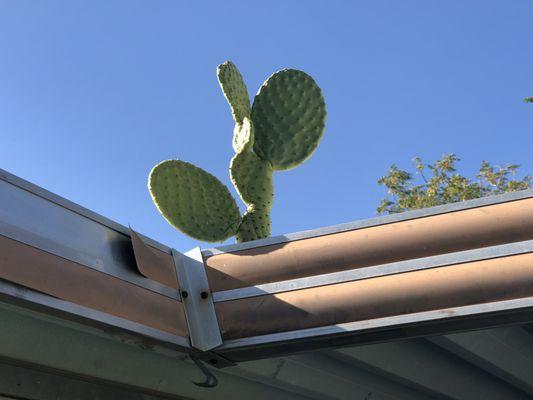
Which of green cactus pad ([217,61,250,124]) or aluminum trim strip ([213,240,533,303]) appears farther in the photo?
green cactus pad ([217,61,250,124])

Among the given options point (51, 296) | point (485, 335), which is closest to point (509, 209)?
point (485, 335)

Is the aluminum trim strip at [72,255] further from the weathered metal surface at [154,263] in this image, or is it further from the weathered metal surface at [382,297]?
the weathered metal surface at [382,297]

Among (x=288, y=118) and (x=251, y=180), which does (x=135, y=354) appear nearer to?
(x=251, y=180)

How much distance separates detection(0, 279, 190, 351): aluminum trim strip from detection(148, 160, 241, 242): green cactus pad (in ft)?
4.72

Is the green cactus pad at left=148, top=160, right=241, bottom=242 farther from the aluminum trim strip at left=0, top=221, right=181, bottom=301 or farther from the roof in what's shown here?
the aluminum trim strip at left=0, top=221, right=181, bottom=301

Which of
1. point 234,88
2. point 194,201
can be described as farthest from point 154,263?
point 234,88

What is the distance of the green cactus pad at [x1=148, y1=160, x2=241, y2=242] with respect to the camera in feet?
11.9

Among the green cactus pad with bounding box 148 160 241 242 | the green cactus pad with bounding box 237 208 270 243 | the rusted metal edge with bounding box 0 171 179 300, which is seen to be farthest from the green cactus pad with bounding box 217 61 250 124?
the rusted metal edge with bounding box 0 171 179 300

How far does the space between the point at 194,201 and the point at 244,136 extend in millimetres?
503

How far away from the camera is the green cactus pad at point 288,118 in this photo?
13.4 ft

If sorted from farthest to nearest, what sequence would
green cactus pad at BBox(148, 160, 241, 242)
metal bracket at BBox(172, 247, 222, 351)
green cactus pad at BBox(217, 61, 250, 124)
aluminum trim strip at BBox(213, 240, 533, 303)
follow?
green cactus pad at BBox(217, 61, 250, 124) → green cactus pad at BBox(148, 160, 241, 242) → metal bracket at BBox(172, 247, 222, 351) → aluminum trim strip at BBox(213, 240, 533, 303)

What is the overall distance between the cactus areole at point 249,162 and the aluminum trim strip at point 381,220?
99 centimetres

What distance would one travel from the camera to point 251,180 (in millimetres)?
3881

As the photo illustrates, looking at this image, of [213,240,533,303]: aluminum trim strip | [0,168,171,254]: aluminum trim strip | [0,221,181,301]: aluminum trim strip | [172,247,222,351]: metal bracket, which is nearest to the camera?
[0,221,181,301]: aluminum trim strip
